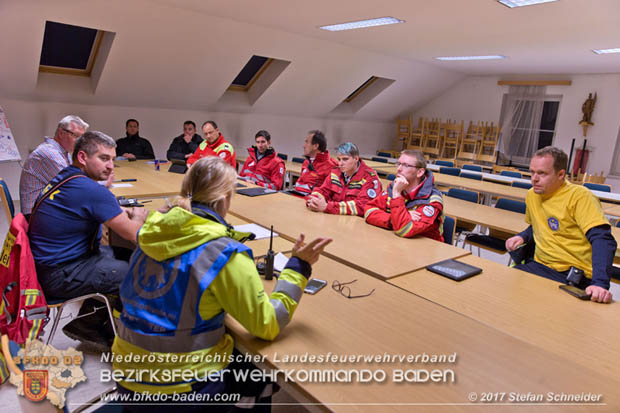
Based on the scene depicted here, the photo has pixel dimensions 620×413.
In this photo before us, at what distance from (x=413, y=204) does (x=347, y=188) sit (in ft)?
2.66

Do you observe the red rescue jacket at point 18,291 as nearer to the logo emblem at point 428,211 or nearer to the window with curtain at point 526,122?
the logo emblem at point 428,211

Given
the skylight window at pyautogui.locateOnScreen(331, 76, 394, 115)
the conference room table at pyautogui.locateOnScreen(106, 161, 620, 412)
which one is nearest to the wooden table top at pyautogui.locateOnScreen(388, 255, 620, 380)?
the conference room table at pyautogui.locateOnScreen(106, 161, 620, 412)

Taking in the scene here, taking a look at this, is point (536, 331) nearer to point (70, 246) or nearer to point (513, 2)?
point (70, 246)

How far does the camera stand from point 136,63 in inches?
225

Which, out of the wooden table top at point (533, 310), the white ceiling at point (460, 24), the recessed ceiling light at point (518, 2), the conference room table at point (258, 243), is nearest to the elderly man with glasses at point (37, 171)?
the conference room table at point (258, 243)

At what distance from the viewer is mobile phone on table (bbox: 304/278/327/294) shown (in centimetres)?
166

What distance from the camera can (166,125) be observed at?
7133 millimetres

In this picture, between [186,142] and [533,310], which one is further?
[186,142]

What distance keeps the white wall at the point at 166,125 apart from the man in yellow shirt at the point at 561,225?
20.4 ft

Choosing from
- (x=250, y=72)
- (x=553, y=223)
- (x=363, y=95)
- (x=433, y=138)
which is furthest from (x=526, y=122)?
(x=553, y=223)

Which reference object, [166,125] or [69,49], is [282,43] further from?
[69,49]

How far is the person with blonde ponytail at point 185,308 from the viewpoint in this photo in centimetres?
118

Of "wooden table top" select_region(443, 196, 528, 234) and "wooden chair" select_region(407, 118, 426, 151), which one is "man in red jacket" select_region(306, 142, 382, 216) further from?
"wooden chair" select_region(407, 118, 426, 151)

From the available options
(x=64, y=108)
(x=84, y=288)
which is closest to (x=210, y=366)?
(x=84, y=288)
